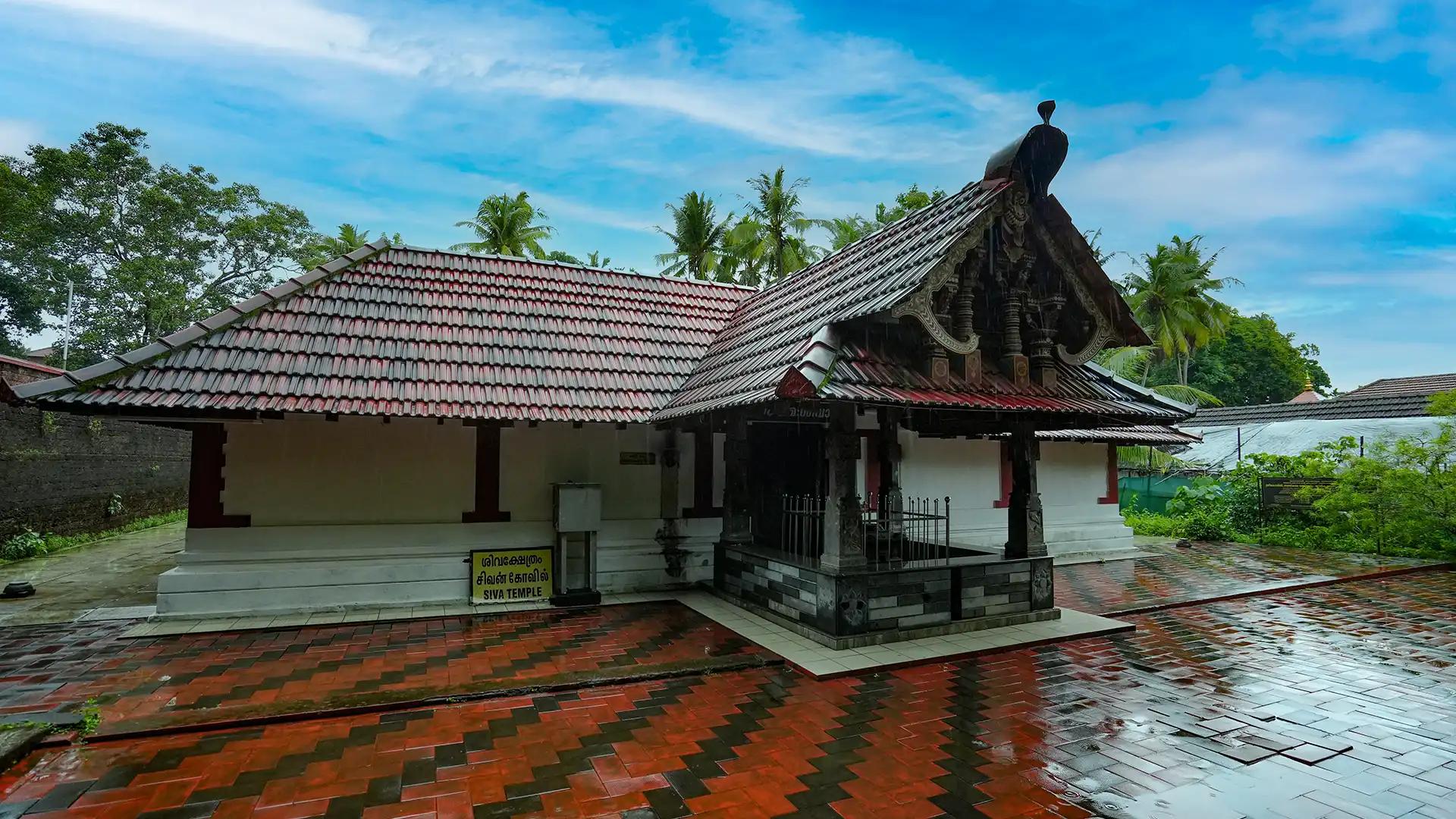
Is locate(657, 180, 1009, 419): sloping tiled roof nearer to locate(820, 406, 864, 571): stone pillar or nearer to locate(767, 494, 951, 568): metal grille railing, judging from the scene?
locate(820, 406, 864, 571): stone pillar

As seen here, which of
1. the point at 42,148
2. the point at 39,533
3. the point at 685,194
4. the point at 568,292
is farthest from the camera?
the point at 685,194

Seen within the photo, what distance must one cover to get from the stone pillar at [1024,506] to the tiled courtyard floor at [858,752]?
5.22 ft

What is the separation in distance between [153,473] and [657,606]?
1329cm

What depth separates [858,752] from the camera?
411 centimetres

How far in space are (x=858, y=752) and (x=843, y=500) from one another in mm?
2499

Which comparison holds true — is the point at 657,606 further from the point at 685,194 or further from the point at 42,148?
the point at 42,148

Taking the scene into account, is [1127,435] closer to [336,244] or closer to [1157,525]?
[1157,525]

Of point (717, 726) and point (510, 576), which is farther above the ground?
point (510, 576)

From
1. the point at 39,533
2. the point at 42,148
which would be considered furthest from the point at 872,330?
the point at 42,148

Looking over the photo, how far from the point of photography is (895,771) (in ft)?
12.7

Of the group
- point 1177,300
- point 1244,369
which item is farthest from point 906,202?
point 1244,369

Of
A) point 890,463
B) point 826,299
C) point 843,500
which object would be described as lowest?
point 843,500

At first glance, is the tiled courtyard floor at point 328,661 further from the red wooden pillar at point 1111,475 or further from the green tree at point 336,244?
the green tree at point 336,244

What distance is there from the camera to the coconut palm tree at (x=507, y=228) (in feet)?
78.6
